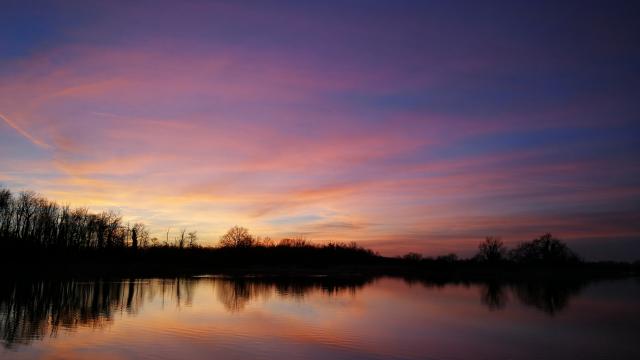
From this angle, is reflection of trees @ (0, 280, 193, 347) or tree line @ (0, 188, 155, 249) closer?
reflection of trees @ (0, 280, 193, 347)

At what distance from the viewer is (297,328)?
77.6ft

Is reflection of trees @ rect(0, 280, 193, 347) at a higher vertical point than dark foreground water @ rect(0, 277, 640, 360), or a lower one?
higher

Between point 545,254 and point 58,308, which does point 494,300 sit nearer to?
point 58,308

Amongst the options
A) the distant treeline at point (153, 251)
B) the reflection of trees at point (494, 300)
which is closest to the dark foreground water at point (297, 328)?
the reflection of trees at point (494, 300)

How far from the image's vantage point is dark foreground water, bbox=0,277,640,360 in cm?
1781

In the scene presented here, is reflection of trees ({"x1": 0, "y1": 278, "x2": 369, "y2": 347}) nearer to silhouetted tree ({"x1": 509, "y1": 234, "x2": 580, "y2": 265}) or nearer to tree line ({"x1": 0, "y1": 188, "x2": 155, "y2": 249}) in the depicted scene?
tree line ({"x1": 0, "y1": 188, "x2": 155, "y2": 249})

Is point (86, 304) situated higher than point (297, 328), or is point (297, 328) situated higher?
point (86, 304)

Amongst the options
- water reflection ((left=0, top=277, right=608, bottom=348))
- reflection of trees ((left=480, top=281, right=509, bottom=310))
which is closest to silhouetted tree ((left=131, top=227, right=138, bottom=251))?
water reflection ((left=0, top=277, right=608, bottom=348))

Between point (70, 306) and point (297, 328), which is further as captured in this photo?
point (70, 306)

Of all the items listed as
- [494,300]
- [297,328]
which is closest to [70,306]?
[297,328]

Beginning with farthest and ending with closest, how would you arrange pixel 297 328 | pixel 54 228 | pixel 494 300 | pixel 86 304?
pixel 54 228, pixel 494 300, pixel 86 304, pixel 297 328

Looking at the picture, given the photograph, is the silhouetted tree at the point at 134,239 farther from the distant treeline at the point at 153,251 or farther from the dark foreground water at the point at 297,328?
the dark foreground water at the point at 297,328

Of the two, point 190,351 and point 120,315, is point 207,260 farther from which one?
point 190,351

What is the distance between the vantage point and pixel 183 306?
3153 centimetres
